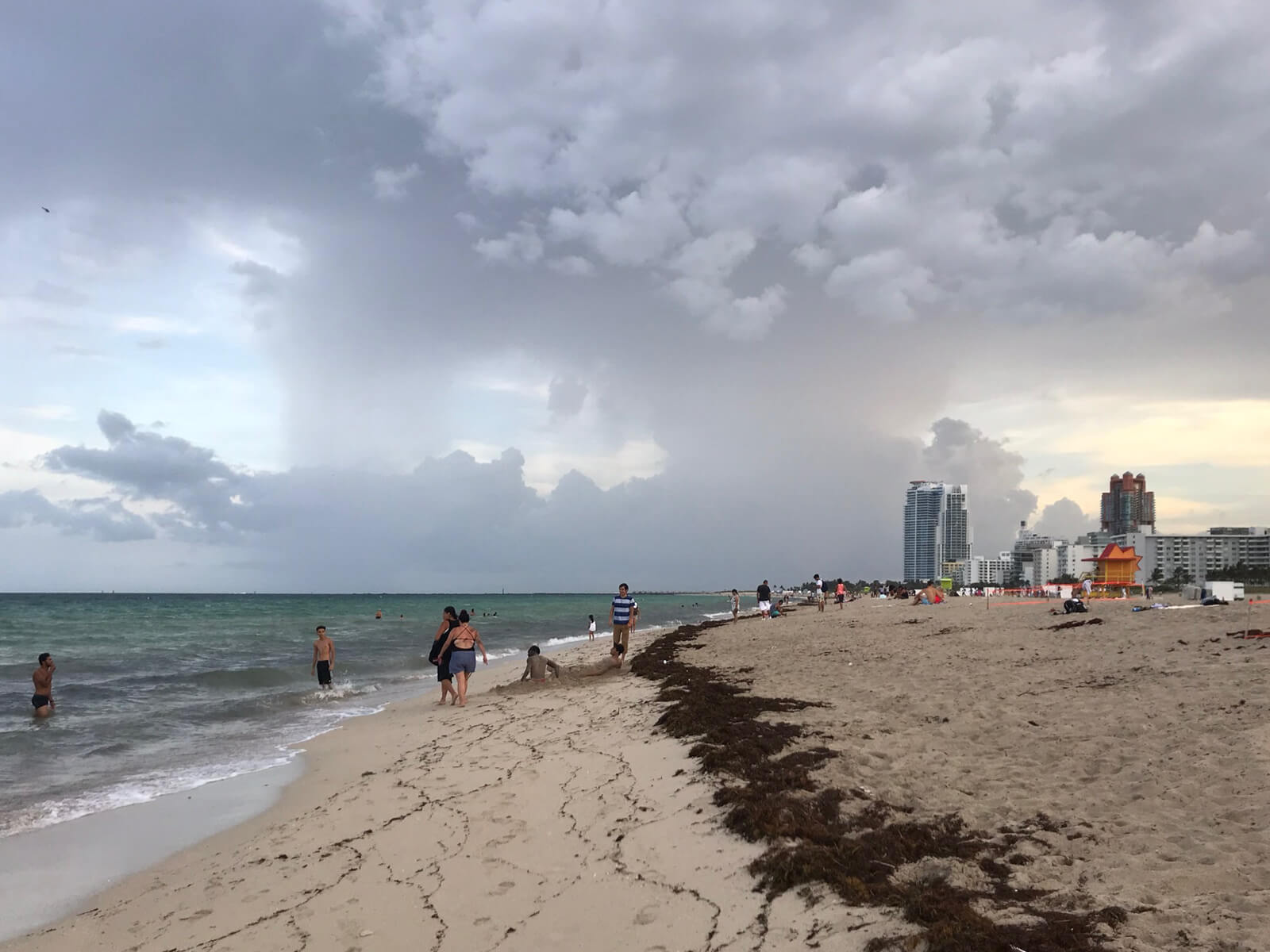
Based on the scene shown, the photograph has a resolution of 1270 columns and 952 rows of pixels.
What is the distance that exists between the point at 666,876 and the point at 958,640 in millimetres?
13917

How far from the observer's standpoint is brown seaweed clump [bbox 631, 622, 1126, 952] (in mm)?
3656

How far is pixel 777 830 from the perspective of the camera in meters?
5.25

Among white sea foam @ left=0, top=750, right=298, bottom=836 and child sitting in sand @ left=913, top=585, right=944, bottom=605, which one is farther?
child sitting in sand @ left=913, top=585, right=944, bottom=605

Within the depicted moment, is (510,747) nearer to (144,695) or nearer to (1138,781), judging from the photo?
(1138,781)

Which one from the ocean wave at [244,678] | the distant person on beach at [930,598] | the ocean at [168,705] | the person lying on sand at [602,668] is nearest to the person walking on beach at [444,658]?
the ocean at [168,705]

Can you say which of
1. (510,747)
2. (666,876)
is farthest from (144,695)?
(666,876)

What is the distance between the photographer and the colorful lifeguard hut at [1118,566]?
31.8 metres

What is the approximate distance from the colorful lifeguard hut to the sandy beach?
24.8 metres

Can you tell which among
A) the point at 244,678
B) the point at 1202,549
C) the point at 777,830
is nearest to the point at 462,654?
the point at 777,830

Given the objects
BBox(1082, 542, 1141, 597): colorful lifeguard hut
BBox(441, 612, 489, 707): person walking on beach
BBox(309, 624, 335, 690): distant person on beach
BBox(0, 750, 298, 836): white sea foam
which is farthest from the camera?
BBox(1082, 542, 1141, 597): colorful lifeguard hut

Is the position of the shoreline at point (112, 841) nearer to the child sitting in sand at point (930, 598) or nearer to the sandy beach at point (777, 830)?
the sandy beach at point (777, 830)

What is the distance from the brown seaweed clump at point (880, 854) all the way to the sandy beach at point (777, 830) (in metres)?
0.03

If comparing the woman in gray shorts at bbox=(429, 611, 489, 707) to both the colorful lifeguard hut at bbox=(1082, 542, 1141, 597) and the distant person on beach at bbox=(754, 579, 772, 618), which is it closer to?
the distant person on beach at bbox=(754, 579, 772, 618)

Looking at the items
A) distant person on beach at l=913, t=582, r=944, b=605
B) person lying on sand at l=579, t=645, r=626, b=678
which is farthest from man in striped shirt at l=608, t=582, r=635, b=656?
distant person on beach at l=913, t=582, r=944, b=605
